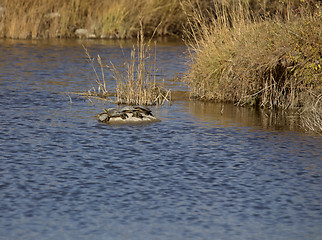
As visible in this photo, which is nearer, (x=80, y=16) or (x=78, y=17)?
(x=80, y=16)

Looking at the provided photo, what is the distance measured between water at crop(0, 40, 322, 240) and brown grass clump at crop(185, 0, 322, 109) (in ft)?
1.79

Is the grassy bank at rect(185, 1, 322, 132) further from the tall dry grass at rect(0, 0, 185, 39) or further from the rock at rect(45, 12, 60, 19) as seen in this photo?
the rock at rect(45, 12, 60, 19)

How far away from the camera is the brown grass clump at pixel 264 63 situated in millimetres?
11633

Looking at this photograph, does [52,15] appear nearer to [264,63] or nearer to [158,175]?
[264,63]

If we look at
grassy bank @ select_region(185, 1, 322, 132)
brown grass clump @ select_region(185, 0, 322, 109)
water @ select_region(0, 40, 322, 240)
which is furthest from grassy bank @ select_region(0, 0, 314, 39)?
water @ select_region(0, 40, 322, 240)

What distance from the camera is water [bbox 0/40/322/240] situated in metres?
6.34

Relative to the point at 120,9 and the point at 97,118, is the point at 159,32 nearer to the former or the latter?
the point at 120,9

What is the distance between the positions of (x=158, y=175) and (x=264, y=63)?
207 inches

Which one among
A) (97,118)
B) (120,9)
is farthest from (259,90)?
(120,9)

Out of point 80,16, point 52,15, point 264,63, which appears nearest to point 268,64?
point 264,63

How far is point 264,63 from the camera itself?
12625mm

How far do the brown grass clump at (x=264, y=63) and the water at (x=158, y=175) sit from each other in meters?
0.55

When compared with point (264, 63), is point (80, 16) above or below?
above

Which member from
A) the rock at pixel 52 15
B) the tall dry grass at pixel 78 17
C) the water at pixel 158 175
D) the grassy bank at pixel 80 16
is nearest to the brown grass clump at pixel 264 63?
the water at pixel 158 175
